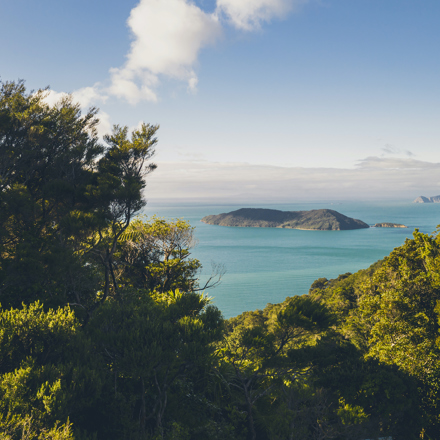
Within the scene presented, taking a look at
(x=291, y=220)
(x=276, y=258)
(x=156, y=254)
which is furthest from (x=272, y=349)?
(x=291, y=220)

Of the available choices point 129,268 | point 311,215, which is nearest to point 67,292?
point 129,268

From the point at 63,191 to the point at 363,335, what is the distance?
1801 centimetres

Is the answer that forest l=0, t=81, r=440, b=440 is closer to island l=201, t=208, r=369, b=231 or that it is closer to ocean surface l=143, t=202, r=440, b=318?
ocean surface l=143, t=202, r=440, b=318

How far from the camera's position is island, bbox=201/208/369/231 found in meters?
151

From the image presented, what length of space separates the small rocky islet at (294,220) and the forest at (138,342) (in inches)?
5732

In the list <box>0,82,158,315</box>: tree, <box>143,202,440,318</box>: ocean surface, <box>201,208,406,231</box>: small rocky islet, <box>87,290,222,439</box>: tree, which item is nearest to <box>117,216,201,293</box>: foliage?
<box>0,82,158,315</box>: tree

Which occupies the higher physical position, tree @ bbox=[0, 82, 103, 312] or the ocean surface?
tree @ bbox=[0, 82, 103, 312]

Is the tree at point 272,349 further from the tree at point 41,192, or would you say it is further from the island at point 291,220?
the island at point 291,220

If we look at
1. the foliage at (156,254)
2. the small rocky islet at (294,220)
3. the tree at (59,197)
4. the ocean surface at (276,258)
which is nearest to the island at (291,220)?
the small rocky islet at (294,220)

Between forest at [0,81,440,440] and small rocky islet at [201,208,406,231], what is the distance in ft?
478

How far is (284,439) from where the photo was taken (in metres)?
7.98

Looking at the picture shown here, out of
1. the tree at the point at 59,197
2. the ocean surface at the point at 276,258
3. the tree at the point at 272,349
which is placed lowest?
the ocean surface at the point at 276,258

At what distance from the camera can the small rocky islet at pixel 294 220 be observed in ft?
496

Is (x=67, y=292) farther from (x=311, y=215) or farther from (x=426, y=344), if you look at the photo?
(x=311, y=215)
